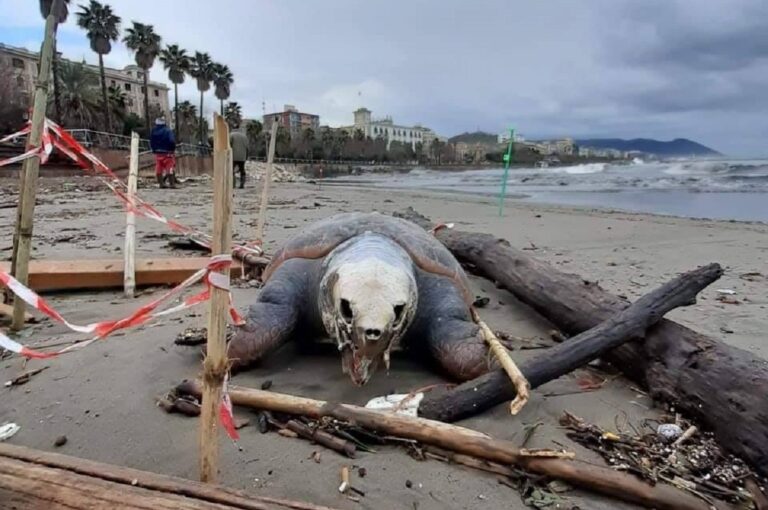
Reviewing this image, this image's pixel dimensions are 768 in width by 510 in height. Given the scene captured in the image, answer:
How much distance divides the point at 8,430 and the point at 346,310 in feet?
5.20

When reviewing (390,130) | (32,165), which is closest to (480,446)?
(32,165)

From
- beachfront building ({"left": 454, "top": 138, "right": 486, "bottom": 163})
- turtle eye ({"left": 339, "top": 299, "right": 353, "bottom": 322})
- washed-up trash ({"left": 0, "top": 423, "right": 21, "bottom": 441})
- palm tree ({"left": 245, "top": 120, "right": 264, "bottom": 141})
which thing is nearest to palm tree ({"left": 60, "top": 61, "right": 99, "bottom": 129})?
palm tree ({"left": 245, "top": 120, "right": 264, "bottom": 141})

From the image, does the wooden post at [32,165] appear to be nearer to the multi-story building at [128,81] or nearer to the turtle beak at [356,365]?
the turtle beak at [356,365]

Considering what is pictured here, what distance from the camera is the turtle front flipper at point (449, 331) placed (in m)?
2.70

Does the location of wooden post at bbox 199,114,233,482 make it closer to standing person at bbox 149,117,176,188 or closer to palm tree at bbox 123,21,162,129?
standing person at bbox 149,117,176,188

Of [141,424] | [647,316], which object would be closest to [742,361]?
[647,316]

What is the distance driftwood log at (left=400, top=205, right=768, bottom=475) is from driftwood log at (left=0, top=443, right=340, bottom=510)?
1.78 metres

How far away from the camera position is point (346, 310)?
247cm

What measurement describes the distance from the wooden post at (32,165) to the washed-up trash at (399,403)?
2.68 m

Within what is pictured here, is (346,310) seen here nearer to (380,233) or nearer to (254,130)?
(380,233)

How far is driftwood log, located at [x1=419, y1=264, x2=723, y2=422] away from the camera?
7.79 ft

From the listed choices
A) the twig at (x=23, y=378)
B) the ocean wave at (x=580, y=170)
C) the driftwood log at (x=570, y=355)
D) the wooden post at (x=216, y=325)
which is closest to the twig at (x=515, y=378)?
the driftwood log at (x=570, y=355)

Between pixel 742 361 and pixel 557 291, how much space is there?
5.02 ft

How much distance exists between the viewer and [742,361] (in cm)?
231
